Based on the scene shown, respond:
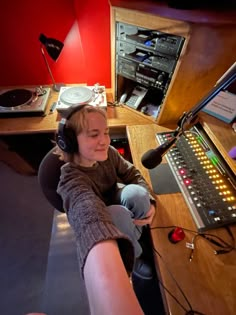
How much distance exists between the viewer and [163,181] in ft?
2.90

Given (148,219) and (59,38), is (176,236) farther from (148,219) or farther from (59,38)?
(59,38)

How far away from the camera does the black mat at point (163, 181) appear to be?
2.78ft

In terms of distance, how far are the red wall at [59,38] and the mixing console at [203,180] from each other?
79 cm

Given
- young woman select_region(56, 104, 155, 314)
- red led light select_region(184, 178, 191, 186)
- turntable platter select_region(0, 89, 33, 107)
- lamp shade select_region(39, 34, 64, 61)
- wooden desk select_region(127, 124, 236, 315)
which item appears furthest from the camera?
turntable platter select_region(0, 89, 33, 107)

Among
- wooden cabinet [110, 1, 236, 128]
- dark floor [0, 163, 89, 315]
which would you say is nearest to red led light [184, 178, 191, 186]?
wooden cabinet [110, 1, 236, 128]

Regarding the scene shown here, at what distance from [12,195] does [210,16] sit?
1822 millimetres

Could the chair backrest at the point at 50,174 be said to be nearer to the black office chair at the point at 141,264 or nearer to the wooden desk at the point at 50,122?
the black office chair at the point at 141,264

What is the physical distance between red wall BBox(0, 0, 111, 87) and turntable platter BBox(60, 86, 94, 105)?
23 cm

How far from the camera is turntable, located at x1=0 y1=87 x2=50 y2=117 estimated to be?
1.25 m

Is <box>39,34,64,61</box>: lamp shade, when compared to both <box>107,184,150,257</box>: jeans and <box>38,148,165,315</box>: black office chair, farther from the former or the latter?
<box>107,184,150,257</box>: jeans

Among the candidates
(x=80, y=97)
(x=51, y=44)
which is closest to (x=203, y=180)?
(x=80, y=97)

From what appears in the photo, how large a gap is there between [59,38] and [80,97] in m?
0.48

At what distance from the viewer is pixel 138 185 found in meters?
0.84

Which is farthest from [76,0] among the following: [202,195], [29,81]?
[202,195]
